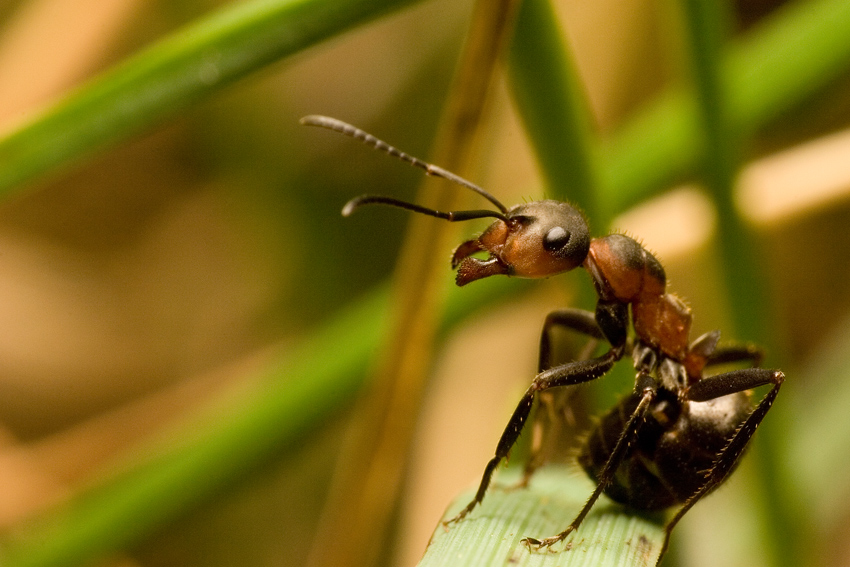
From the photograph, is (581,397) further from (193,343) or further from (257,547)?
(193,343)

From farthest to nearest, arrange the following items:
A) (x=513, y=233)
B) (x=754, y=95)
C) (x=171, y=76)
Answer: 1. (x=754, y=95)
2. (x=513, y=233)
3. (x=171, y=76)

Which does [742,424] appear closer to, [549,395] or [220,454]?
[549,395]

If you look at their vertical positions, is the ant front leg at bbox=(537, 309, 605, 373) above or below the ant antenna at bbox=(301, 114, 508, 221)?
below

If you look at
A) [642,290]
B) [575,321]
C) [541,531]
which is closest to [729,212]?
[642,290]

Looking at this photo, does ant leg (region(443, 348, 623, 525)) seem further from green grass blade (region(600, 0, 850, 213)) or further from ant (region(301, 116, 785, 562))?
green grass blade (region(600, 0, 850, 213))

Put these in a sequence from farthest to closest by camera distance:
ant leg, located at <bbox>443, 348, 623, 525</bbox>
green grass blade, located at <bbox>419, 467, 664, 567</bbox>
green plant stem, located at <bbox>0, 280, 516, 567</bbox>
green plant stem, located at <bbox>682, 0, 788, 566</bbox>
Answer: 1. green plant stem, located at <bbox>0, 280, 516, 567</bbox>
2. ant leg, located at <bbox>443, 348, 623, 525</bbox>
3. green plant stem, located at <bbox>682, 0, 788, 566</bbox>
4. green grass blade, located at <bbox>419, 467, 664, 567</bbox>

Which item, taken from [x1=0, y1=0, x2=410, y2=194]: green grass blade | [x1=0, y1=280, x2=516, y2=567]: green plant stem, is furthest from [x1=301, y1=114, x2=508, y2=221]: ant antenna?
[x1=0, y1=280, x2=516, y2=567]: green plant stem

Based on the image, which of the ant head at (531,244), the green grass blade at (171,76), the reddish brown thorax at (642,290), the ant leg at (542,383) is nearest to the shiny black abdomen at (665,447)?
the ant leg at (542,383)

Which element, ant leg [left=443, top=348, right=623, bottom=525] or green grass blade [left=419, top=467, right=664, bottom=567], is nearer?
green grass blade [left=419, top=467, right=664, bottom=567]

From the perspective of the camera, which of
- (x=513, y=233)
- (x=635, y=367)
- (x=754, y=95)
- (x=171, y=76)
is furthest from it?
(x=754, y=95)
